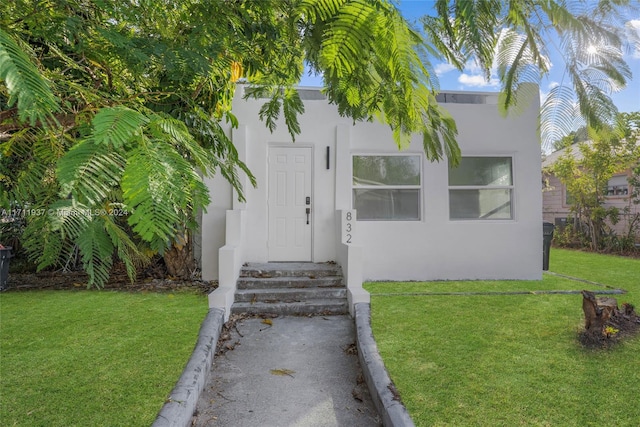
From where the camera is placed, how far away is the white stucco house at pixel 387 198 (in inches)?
285

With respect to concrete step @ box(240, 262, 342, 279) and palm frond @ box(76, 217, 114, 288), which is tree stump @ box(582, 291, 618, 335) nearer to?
concrete step @ box(240, 262, 342, 279)

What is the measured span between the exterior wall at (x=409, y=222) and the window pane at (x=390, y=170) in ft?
0.55

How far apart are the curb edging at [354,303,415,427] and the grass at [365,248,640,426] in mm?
122

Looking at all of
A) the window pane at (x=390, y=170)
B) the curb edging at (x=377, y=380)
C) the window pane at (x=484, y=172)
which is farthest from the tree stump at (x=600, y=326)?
the window pane at (x=390, y=170)

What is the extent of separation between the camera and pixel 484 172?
7.80m

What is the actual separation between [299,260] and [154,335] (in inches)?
125

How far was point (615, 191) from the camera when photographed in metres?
14.2

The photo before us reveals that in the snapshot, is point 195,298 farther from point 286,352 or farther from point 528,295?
point 528,295

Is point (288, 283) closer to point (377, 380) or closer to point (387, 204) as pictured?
point (387, 204)

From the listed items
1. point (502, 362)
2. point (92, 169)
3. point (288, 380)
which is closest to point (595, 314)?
point (502, 362)

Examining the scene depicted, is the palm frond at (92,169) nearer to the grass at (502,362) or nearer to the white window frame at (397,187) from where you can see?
the grass at (502,362)

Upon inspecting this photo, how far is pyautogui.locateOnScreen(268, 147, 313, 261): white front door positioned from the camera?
7.28 meters

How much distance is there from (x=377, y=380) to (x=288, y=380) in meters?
0.92

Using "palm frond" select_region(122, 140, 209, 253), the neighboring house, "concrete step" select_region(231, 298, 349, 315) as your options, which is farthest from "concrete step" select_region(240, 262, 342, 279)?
the neighboring house
